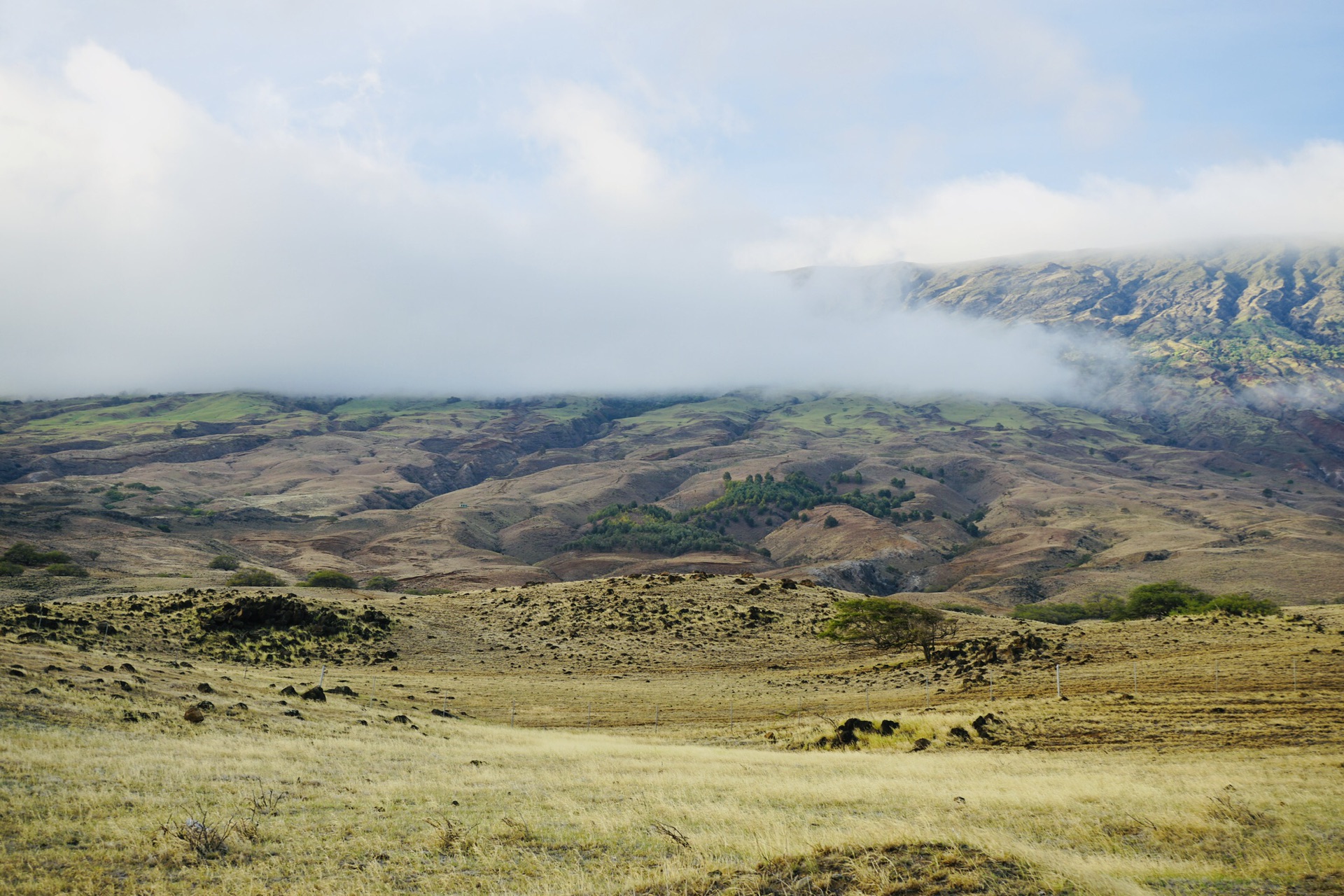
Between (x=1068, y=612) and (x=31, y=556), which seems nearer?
(x=31, y=556)

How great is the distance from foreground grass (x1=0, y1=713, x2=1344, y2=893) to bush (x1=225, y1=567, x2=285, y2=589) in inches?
3144

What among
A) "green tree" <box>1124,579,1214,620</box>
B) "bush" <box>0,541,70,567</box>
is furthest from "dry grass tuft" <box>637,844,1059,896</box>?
"bush" <box>0,541,70,567</box>

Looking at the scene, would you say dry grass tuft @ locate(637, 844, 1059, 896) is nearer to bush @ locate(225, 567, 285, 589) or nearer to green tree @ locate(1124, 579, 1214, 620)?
green tree @ locate(1124, 579, 1214, 620)

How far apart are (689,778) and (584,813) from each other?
5.48 metres

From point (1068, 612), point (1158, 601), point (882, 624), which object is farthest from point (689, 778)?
point (1068, 612)

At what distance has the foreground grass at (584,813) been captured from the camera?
11352mm

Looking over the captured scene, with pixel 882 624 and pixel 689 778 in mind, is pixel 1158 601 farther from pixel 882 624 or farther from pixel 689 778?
pixel 689 778

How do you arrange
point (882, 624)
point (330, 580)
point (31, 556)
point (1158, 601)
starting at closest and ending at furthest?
point (882, 624), point (1158, 601), point (31, 556), point (330, 580)

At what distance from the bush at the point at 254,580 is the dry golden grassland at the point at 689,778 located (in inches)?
1965

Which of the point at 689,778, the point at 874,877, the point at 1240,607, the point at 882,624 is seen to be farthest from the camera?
the point at 1240,607

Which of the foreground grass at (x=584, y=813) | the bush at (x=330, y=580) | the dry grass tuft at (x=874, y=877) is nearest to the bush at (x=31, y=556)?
the bush at (x=330, y=580)

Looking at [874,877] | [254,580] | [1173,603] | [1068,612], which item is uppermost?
[874,877]

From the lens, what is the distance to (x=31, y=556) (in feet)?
338

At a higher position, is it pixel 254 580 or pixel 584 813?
pixel 584 813
